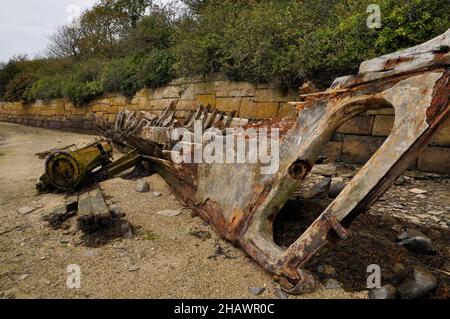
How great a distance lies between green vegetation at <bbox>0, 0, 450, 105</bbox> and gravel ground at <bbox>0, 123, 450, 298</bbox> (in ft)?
7.43

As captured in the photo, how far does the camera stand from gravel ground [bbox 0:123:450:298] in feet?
7.61

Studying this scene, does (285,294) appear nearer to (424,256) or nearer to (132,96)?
(424,256)

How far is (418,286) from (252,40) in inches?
214

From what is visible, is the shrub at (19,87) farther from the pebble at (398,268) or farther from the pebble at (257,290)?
the pebble at (398,268)

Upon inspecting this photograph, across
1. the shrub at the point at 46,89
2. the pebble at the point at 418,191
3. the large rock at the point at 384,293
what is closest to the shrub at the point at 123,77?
the shrub at the point at 46,89

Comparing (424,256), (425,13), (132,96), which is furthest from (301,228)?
(132,96)

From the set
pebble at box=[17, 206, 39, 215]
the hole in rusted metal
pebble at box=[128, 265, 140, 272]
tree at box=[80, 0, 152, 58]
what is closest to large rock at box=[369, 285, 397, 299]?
the hole in rusted metal

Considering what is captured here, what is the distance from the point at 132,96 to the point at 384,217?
32.1ft

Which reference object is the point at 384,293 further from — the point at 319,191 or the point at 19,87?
the point at 19,87

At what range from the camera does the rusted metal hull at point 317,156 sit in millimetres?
1931

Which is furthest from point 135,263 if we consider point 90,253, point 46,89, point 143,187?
point 46,89

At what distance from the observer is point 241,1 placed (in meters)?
8.21

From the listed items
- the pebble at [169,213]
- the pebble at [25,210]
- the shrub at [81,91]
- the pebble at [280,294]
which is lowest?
the pebble at [25,210]

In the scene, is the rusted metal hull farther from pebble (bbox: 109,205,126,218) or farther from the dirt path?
pebble (bbox: 109,205,126,218)
